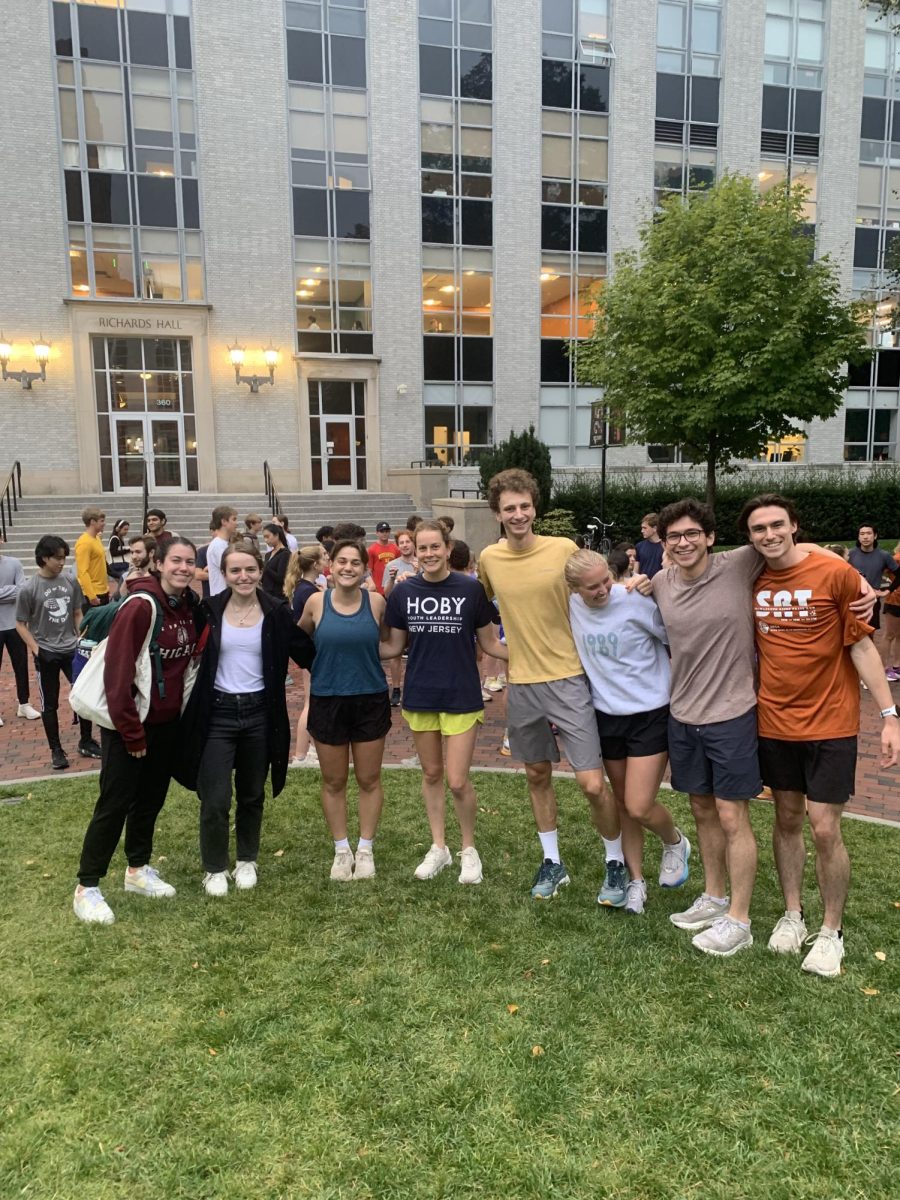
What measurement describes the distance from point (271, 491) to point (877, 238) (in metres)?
23.2

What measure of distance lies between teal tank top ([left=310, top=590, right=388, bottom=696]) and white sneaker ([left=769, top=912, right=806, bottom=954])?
2.37 meters

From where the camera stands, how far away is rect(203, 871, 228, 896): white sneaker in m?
4.65

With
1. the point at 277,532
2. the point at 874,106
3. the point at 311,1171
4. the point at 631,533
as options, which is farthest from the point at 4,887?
the point at 874,106

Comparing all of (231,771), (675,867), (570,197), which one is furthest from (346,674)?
(570,197)

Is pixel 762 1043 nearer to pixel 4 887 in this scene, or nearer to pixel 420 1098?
pixel 420 1098

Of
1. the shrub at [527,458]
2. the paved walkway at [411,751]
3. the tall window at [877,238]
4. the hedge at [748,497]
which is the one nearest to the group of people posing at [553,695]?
the paved walkway at [411,751]

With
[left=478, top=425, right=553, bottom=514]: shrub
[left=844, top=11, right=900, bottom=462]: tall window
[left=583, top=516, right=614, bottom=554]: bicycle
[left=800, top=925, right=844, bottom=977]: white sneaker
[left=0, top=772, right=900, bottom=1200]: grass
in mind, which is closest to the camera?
[left=0, top=772, right=900, bottom=1200]: grass

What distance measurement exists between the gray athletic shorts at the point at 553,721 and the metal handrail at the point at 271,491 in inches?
708

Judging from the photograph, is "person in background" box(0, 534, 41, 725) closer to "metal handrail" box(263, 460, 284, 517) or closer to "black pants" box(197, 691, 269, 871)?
"black pants" box(197, 691, 269, 871)

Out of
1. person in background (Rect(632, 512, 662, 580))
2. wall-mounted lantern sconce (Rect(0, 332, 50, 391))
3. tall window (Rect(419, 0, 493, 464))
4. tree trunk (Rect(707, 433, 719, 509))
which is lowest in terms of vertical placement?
person in background (Rect(632, 512, 662, 580))

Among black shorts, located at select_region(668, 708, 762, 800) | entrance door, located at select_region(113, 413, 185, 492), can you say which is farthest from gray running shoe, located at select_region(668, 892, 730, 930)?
entrance door, located at select_region(113, 413, 185, 492)

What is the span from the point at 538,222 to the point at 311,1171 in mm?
27445

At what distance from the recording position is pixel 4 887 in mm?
4812

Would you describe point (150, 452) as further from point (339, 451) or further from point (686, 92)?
point (686, 92)
